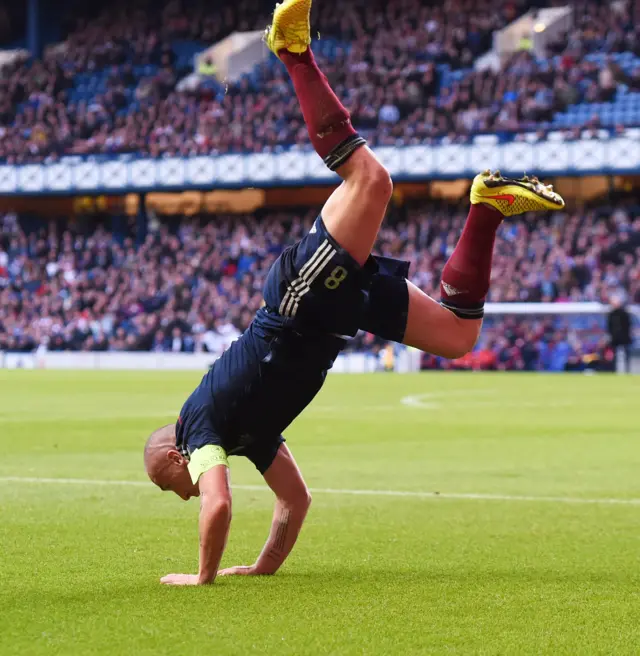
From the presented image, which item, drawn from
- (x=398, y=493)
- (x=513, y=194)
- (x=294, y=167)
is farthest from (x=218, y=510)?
(x=294, y=167)

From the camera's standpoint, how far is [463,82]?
156ft

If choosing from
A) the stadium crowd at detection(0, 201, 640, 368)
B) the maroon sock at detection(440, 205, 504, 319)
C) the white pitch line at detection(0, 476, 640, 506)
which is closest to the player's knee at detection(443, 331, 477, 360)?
the maroon sock at detection(440, 205, 504, 319)

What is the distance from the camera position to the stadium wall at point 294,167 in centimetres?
4338

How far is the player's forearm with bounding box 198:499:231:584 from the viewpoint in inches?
244

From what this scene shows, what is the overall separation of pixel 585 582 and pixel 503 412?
15.4m

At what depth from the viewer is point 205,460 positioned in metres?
6.41

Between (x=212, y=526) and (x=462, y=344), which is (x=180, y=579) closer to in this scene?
(x=212, y=526)

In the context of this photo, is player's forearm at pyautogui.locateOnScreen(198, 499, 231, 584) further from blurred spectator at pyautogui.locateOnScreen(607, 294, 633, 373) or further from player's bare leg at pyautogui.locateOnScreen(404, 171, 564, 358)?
blurred spectator at pyautogui.locateOnScreen(607, 294, 633, 373)

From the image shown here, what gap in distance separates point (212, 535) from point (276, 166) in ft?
142

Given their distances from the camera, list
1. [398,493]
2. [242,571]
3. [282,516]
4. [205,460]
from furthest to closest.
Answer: [398,493], [282,516], [242,571], [205,460]

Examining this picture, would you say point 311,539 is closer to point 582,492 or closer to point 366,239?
point 366,239

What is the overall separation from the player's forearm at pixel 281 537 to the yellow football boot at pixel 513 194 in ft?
6.55

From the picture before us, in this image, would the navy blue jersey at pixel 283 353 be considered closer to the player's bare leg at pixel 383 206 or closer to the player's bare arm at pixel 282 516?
the player's bare leg at pixel 383 206

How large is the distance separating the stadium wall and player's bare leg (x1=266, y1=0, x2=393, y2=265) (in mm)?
37621
